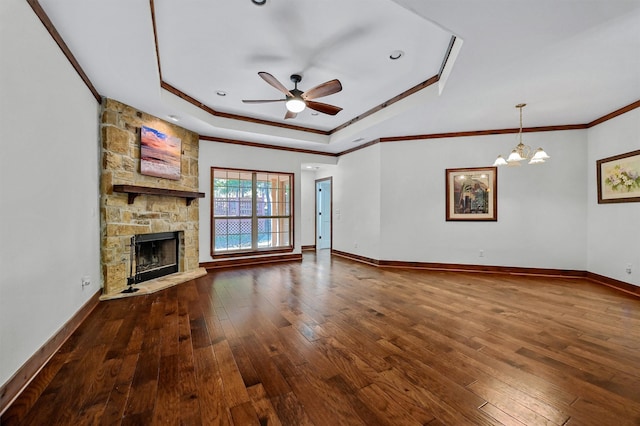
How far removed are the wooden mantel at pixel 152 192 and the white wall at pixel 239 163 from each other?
19.1 inches

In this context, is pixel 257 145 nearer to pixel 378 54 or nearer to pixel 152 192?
pixel 152 192

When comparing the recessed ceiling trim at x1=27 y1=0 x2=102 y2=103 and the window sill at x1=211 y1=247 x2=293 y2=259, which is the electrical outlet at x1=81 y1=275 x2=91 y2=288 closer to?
the recessed ceiling trim at x1=27 y1=0 x2=102 y2=103

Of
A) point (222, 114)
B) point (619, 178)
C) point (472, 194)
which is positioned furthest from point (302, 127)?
point (619, 178)

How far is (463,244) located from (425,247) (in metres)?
0.74

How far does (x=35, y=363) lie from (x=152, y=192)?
2790 mm

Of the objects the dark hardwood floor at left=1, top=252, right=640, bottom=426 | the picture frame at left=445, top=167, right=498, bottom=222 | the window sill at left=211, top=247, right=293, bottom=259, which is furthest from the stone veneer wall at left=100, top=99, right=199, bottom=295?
the picture frame at left=445, top=167, right=498, bottom=222

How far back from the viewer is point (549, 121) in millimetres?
4824

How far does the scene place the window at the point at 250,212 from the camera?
6.04m

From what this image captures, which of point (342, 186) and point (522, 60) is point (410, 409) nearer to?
point (522, 60)

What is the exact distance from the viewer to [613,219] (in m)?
4.44

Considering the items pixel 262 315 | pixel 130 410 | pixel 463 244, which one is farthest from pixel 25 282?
pixel 463 244

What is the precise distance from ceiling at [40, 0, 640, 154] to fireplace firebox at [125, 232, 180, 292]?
215 cm

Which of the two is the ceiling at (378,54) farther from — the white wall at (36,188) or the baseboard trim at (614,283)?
the baseboard trim at (614,283)

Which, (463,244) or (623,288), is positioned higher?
(463,244)
